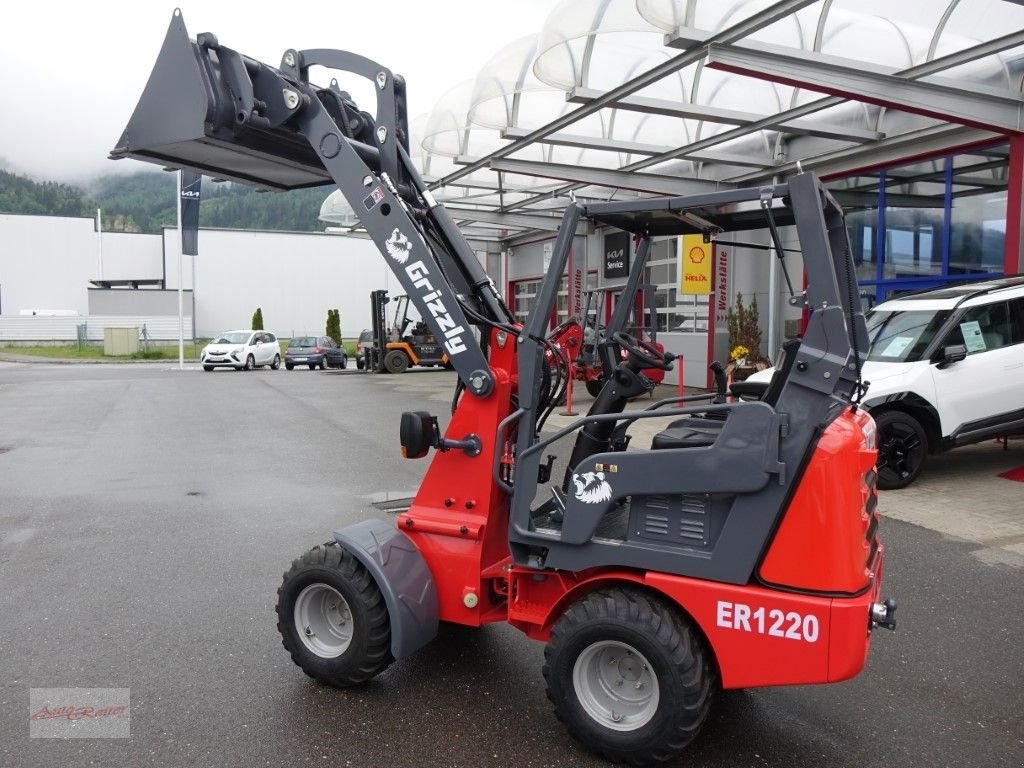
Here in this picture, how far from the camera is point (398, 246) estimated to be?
3930mm

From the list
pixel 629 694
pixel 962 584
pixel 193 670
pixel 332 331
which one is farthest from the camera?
pixel 332 331

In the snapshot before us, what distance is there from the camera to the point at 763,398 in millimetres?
3432

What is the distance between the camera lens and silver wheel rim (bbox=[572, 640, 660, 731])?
330 cm

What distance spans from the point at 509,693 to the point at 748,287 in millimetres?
15553

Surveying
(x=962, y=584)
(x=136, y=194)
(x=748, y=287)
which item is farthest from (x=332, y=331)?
(x=136, y=194)

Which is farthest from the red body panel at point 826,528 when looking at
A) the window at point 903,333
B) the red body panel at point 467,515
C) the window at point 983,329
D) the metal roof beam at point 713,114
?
the metal roof beam at point 713,114

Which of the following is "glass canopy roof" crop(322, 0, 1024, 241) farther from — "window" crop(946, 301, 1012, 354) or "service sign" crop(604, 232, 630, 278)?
"service sign" crop(604, 232, 630, 278)

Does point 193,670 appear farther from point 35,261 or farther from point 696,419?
point 35,261

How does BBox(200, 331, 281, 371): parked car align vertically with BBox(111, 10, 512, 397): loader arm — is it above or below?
below

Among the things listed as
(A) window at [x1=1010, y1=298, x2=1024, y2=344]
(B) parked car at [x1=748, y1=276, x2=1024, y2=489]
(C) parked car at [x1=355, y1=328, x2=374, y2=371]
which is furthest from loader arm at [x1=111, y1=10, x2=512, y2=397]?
(C) parked car at [x1=355, y1=328, x2=374, y2=371]

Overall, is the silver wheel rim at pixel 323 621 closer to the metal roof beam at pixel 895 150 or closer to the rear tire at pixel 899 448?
the rear tire at pixel 899 448

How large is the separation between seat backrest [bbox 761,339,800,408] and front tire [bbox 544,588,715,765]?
94 cm

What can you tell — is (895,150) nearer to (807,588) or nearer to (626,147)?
(626,147)

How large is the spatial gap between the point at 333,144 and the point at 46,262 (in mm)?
60907
